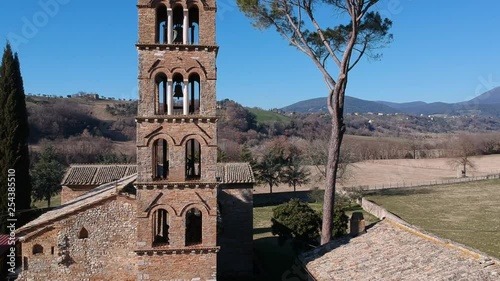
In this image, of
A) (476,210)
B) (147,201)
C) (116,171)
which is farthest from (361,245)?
(476,210)

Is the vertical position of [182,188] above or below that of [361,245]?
above

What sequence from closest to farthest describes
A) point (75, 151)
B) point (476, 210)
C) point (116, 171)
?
point (116, 171)
point (476, 210)
point (75, 151)

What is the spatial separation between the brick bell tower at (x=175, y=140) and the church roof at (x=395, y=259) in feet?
13.2

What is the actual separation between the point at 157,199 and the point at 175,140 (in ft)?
6.81

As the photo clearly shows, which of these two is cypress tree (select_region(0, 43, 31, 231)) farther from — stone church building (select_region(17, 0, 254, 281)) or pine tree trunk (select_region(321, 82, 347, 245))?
pine tree trunk (select_region(321, 82, 347, 245))

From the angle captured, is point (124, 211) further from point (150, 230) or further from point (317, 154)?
point (317, 154)

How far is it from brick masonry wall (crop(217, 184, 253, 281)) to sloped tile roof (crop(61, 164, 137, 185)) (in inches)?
299

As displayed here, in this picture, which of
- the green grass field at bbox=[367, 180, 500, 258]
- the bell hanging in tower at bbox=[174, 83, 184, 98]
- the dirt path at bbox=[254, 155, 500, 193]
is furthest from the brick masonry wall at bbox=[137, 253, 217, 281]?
the dirt path at bbox=[254, 155, 500, 193]

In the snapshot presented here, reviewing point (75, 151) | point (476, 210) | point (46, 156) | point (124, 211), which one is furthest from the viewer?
point (75, 151)

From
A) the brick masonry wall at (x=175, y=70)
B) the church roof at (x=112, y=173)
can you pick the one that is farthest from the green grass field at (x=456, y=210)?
the brick masonry wall at (x=175, y=70)

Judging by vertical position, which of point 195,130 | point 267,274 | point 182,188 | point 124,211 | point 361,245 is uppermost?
point 195,130

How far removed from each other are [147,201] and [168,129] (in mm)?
2515

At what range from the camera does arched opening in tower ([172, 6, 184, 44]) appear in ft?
47.0

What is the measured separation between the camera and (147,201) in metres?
13.7
